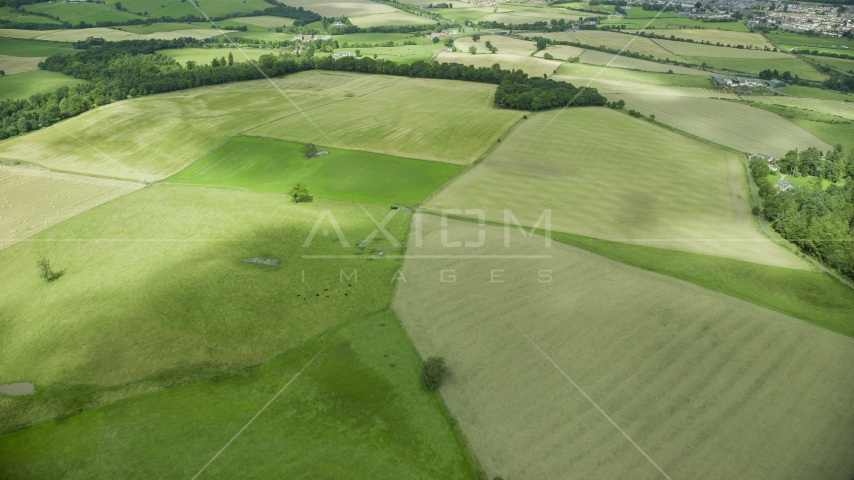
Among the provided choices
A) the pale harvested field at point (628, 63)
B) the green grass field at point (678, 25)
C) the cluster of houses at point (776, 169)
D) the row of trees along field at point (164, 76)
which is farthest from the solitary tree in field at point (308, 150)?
the green grass field at point (678, 25)

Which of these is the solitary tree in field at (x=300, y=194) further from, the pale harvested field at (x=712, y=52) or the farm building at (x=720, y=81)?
the pale harvested field at (x=712, y=52)

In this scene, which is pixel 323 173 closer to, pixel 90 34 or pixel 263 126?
pixel 263 126

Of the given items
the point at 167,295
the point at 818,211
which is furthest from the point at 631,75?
the point at 167,295

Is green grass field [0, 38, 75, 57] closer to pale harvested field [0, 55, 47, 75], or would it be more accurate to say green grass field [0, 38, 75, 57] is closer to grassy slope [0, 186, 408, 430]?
pale harvested field [0, 55, 47, 75]

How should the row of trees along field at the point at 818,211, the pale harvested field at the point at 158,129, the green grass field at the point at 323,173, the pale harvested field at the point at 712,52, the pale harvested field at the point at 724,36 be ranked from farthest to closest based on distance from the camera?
the pale harvested field at the point at 724,36, the pale harvested field at the point at 712,52, the pale harvested field at the point at 158,129, the green grass field at the point at 323,173, the row of trees along field at the point at 818,211

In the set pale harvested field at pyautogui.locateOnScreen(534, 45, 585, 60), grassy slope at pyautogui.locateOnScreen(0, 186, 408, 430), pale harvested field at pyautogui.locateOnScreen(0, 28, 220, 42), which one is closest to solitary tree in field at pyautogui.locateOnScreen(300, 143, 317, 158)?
grassy slope at pyautogui.locateOnScreen(0, 186, 408, 430)

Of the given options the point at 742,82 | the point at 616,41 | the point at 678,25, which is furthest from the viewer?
the point at 678,25
